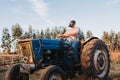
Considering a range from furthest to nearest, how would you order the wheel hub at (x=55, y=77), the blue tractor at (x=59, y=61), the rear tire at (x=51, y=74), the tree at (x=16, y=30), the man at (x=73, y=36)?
the tree at (x=16, y=30) → the man at (x=73, y=36) → the blue tractor at (x=59, y=61) → the wheel hub at (x=55, y=77) → the rear tire at (x=51, y=74)

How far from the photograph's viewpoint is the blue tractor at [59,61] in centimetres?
834

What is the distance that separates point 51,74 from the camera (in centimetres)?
764

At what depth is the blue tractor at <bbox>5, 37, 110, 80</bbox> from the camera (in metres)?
8.34

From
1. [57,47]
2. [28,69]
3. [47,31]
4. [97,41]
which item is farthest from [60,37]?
[47,31]

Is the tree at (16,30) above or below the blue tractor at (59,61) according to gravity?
above

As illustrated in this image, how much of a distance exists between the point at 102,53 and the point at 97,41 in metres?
0.56

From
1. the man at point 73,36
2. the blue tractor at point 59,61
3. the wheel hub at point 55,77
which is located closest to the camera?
the wheel hub at point 55,77

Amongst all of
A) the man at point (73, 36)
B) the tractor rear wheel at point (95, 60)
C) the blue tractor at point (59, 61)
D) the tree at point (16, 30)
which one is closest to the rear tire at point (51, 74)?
the blue tractor at point (59, 61)

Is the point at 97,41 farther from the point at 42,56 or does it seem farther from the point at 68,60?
the point at 42,56

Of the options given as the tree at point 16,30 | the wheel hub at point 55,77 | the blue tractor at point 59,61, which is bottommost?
the wheel hub at point 55,77

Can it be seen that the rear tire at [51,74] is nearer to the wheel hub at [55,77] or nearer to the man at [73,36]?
the wheel hub at [55,77]

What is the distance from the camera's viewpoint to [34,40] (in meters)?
8.43

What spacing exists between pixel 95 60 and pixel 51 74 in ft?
7.99

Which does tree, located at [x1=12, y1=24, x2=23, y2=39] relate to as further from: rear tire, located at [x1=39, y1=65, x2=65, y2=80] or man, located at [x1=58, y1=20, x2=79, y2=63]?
rear tire, located at [x1=39, y1=65, x2=65, y2=80]
